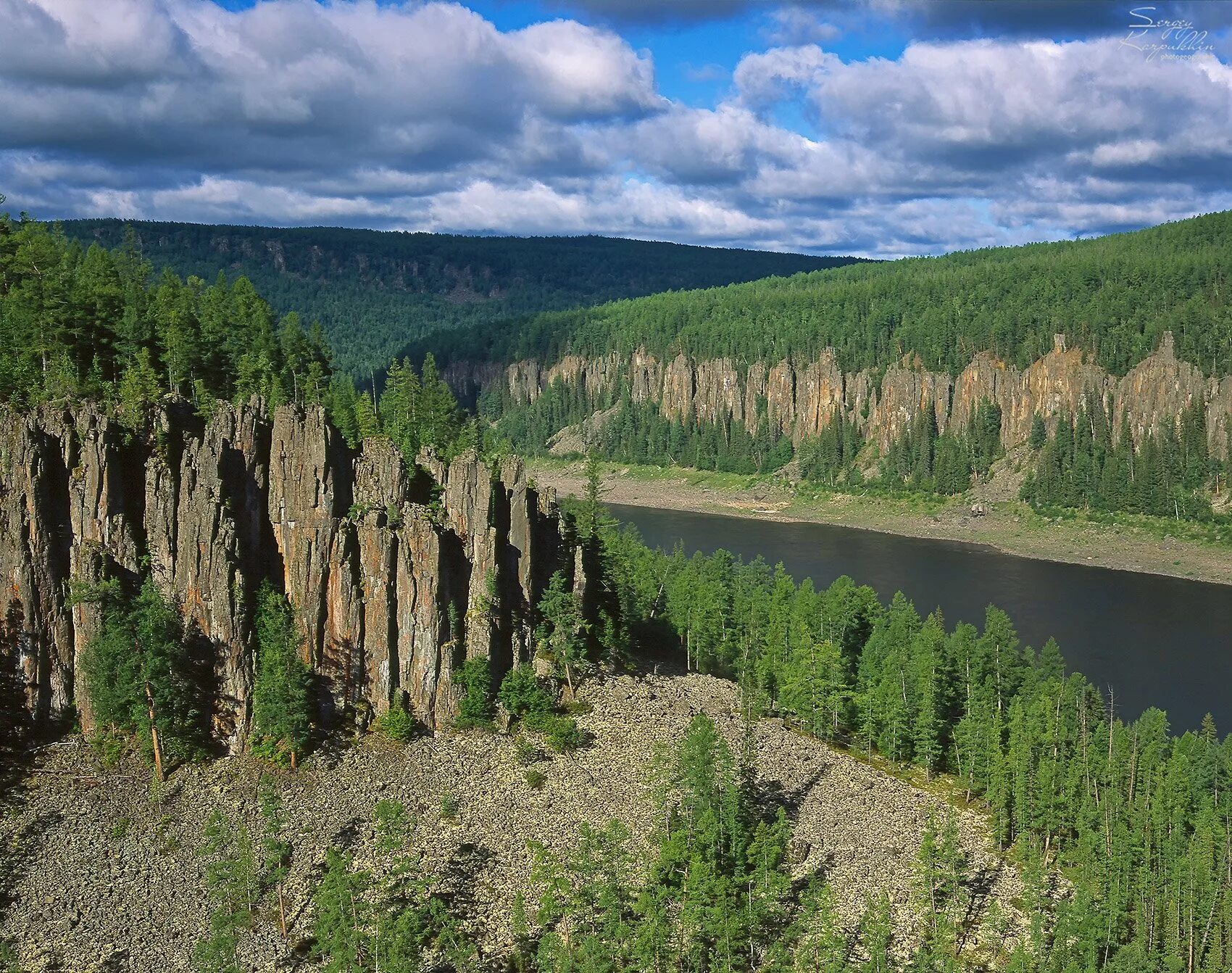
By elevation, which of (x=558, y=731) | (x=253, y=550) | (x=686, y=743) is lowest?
(x=558, y=731)

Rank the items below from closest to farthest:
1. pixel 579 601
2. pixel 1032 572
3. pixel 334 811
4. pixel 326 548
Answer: pixel 334 811, pixel 326 548, pixel 579 601, pixel 1032 572

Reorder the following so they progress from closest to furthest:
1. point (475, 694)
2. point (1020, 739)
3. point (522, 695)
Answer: point (475, 694) < point (522, 695) < point (1020, 739)

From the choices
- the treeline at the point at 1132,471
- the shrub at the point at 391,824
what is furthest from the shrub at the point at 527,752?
the treeline at the point at 1132,471

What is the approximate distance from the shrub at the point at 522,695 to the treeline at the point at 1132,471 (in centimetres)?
13779

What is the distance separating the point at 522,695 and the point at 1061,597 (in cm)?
9228

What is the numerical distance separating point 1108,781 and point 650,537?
10725 cm

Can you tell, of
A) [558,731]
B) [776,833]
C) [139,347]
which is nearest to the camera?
[776,833]

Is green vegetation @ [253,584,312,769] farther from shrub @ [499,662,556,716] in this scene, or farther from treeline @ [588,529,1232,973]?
treeline @ [588,529,1232,973]

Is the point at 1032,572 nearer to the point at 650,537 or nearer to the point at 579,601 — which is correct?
the point at 650,537

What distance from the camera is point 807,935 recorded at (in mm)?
52688

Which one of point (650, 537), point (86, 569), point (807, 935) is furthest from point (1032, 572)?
point (86, 569)

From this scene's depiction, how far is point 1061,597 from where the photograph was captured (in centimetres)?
13788

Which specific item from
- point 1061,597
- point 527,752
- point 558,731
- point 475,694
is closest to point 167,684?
point 475,694

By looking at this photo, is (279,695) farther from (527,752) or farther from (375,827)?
(527,752)
